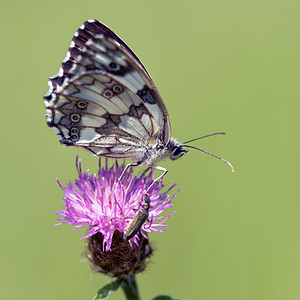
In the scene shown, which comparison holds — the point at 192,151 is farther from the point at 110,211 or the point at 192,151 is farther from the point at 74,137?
the point at 110,211

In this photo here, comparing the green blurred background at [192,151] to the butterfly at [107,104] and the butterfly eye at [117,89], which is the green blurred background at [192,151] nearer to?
the butterfly at [107,104]

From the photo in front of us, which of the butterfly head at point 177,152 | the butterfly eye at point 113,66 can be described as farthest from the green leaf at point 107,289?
the butterfly eye at point 113,66

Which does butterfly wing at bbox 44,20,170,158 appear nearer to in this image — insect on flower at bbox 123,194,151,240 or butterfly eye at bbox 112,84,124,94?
butterfly eye at bbox 112,84,124,94

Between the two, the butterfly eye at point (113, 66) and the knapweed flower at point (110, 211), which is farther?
the butterfly eye at point (113, 66)

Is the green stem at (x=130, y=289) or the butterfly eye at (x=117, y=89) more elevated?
the butterfly eye at (x=117, y=89)

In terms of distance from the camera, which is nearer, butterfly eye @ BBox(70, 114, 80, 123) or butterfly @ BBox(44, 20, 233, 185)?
butterfly @ BBox(44, 20, 233, 185)

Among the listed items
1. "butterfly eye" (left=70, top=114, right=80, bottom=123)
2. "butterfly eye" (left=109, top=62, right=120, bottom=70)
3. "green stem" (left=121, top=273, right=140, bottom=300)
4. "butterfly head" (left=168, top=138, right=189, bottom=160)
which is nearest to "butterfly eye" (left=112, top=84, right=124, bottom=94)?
"butterfly eye" (left=109, top=62, right=120, bottom=70)
